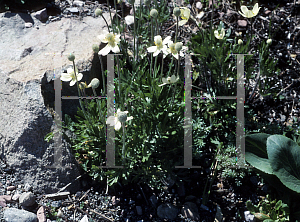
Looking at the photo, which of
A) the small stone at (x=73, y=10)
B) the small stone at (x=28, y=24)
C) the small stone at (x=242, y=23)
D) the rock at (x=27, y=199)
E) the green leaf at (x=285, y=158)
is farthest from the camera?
the small stone at (x=73, y=10)

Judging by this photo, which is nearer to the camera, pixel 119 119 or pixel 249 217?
pixel 119 119

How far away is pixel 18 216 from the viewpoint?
7.64ft

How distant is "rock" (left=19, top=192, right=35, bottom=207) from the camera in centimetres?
241

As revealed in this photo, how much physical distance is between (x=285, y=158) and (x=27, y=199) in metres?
2.11

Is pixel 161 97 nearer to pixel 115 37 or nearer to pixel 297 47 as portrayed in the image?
pixel 115 37

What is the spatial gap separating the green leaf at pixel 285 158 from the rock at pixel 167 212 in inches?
34.9

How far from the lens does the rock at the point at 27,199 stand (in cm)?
241

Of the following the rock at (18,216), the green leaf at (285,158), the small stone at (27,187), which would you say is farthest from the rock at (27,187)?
the green leaf at (285,158)

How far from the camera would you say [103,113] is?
2.35 m

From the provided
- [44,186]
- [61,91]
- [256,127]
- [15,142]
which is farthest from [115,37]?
[256,127]

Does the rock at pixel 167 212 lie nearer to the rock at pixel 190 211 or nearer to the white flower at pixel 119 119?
the rock at pixel 190 211

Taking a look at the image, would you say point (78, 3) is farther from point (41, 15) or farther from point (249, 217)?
point (249, 217)

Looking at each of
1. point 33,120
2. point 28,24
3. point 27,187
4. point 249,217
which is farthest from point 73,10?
point 249,217

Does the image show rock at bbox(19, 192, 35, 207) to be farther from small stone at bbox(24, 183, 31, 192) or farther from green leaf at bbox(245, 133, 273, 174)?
green leaf at bbox(245, 133, 273, 174)
